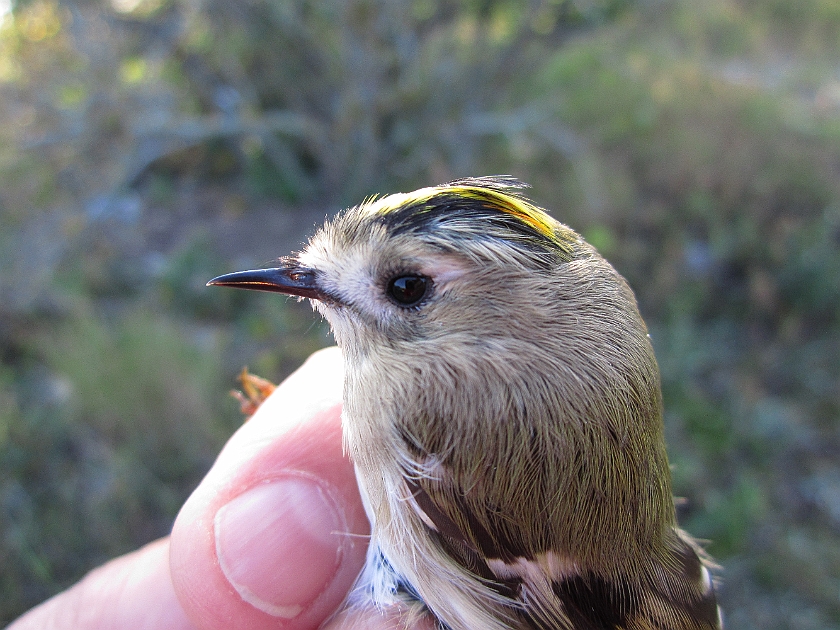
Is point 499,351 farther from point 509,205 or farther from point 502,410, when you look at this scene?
point 509,205

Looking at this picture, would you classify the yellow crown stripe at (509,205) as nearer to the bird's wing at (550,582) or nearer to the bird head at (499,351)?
the bird head at (499,351)

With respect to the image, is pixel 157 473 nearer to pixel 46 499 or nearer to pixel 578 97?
pixel 46 499

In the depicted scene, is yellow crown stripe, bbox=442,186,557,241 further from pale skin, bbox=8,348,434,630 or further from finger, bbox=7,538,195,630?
finger, bbox=7,538,195,630

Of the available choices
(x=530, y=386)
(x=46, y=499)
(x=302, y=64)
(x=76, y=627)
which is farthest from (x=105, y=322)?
(x=530, y=386)

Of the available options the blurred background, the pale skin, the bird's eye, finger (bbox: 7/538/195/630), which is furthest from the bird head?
finger (bbox: 7/538/195/630)

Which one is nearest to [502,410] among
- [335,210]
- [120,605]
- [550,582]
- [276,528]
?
[550,582]

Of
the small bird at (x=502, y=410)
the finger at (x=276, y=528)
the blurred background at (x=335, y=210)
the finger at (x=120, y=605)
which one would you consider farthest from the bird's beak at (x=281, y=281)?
the finger at (x=120, y=605)

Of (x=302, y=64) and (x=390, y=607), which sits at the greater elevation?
(x=302, y=64)
